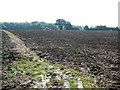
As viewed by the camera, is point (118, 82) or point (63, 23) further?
point (63, 23)

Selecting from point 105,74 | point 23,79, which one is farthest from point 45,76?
point 105,74

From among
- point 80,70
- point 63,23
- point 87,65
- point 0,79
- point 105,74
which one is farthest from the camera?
point 63,23

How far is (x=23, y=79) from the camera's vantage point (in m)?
10.8

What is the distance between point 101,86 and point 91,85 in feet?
2.05

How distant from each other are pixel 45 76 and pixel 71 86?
2.48m

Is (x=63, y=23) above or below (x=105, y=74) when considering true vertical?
above

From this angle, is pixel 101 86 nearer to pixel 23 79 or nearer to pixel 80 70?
pixel 80 70

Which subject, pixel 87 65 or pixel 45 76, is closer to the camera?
pixel 45 76

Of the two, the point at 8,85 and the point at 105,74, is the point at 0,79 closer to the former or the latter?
the point at 8,85

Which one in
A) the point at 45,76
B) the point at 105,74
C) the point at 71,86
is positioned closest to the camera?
the point at 71,86

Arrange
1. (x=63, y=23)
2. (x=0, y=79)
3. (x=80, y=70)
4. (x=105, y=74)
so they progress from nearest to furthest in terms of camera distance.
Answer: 1. (x=0, y=79)
2. (x=105, y=74)
3. (x=80, y=70)
4. (x=63, y=23)

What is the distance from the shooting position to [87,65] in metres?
15.1

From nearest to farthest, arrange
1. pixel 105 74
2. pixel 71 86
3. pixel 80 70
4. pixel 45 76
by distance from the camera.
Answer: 1. pixel 71 86
2. pixel 45 76
3. pixel 105 74
4. pixel 80 70

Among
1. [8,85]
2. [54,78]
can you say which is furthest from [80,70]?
[8,85]
